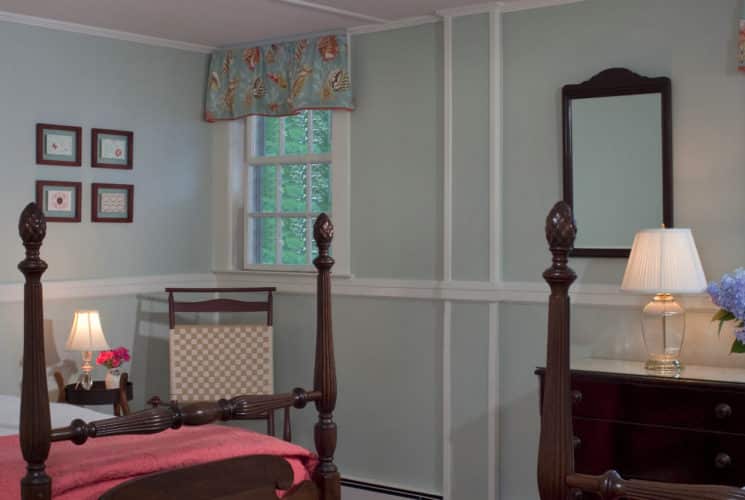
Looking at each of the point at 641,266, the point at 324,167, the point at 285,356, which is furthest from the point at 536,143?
the point at 285,356

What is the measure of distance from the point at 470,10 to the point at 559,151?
0.80 metres

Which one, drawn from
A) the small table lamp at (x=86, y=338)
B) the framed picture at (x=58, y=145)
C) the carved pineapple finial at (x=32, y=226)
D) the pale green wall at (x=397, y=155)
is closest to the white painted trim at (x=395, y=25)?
the pale green wall at (x=397, y=155)

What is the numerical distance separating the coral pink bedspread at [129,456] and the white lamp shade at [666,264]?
4.95ft

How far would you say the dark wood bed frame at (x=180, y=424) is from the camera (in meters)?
2.48

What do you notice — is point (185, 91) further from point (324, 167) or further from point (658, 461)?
point (658, 461)

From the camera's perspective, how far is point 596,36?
175 inches

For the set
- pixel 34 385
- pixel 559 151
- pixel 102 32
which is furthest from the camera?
pixel 102 32

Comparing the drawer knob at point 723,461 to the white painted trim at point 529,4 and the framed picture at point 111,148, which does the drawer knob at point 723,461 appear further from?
the framed picture at point 111,148

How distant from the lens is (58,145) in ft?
16.5

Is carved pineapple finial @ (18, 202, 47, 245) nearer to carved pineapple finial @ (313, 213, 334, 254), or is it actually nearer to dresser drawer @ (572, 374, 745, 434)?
carved pineapple finial @ (313, 213, 334, 254)

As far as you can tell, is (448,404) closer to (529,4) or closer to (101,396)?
(101,396)

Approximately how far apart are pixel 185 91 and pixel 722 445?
3431mm

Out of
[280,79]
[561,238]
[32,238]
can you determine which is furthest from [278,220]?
[561,238]

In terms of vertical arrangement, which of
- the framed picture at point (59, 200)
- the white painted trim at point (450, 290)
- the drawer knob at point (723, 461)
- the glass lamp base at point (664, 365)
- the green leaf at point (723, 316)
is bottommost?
the drawer knob at point (723, 461)
